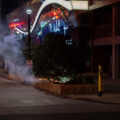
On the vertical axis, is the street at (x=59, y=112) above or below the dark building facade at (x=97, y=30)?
below

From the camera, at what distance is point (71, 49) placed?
71.6ft

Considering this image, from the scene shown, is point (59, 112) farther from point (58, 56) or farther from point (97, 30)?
point (97, 30)

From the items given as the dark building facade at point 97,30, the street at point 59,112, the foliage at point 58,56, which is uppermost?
the dark building facade at point 97,30

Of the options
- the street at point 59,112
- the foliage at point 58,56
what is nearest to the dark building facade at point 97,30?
the foliage at point 58,56

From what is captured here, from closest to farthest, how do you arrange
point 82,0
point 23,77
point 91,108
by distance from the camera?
point 91,108
point 23,77
point 82,0

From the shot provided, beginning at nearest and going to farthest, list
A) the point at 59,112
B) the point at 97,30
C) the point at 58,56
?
the point at 59,112 < the point at 58,56 < the point at 97,30

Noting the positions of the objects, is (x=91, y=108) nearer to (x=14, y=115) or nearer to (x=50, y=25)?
(x=14, y=115)

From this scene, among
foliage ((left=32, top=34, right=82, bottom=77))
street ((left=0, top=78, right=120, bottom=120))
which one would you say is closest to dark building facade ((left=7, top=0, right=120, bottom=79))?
foliage ((left=32, top=34, right=82, bottom=77))

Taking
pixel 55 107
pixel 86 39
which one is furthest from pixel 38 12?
pixel 55 107

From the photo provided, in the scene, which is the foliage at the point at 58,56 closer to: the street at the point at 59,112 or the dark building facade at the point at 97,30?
the street at the point at 59,112

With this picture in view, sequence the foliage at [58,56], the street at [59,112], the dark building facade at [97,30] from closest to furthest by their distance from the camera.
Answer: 1. the street at [59,112]
2. the foliage at [58,56]
3. the dark building facade at [97,30]

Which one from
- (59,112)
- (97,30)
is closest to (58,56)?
(59,112)

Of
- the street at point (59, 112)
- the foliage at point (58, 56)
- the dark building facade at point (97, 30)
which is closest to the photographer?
the street at point (59, 112)

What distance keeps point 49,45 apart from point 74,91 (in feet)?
12.3
